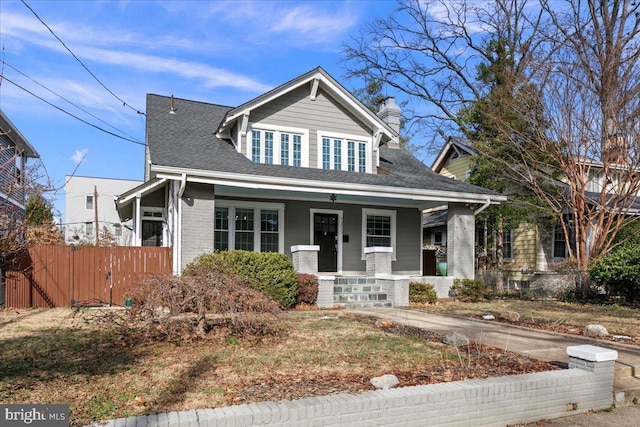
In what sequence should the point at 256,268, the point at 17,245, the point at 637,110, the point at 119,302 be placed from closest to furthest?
the point at 17,245, the point at 256,268, the point at 119,302, the point at 637,110

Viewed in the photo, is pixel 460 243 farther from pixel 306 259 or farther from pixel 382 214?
pixel 306 259

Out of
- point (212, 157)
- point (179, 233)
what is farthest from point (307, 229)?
point (179, 233)

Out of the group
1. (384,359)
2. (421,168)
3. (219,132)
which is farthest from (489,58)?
(384,359)

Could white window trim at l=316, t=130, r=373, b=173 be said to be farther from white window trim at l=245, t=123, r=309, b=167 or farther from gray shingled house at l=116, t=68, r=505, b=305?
white window trim at l=245, t=123, r=309, b=167

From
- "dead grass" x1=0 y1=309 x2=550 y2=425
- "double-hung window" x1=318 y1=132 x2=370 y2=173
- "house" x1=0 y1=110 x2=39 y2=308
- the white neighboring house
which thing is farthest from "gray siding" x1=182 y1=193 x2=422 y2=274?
the white neighboring house

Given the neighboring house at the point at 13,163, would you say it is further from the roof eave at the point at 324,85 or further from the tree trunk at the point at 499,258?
the tree trunk at the point at 499,258

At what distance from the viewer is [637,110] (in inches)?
556

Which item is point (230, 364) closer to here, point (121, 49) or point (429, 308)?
point (429, 308)

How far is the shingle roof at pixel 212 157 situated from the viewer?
12.4 meters

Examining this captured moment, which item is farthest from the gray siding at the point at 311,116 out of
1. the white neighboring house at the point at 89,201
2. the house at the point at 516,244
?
the white neighboring house at the point at 89,201

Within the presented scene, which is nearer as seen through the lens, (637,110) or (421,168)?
(637,110)

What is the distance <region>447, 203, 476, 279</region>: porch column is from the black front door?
375 centimetres

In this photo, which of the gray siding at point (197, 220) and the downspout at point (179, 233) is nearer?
the downspout at point (179, 233)

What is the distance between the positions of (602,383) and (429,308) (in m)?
7.21
